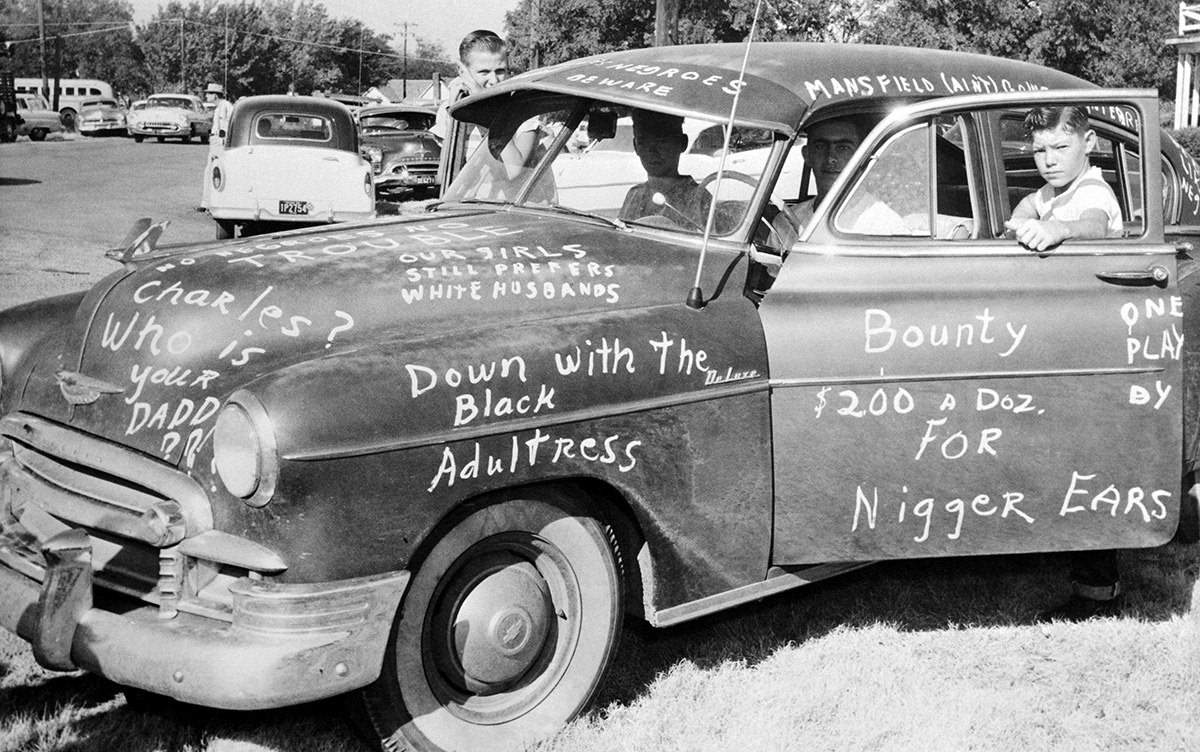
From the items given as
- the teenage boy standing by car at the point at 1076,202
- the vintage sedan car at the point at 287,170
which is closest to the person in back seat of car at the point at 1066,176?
the teenage boy standing by car at the point at 1076,202

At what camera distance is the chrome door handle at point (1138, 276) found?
12.7 feet

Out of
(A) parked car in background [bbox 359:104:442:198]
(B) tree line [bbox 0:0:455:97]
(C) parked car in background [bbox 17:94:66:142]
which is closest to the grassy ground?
(A) parked car in background [bbox 359:104:442:198]

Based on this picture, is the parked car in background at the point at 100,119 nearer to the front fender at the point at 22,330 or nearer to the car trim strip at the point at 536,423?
the front fender at the point at 22,330

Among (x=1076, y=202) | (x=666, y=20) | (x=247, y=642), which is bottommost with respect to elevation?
(x=247, y=642)

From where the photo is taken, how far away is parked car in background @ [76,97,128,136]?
43219 mm

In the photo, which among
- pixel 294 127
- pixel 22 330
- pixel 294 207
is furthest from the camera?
pixel 294 127

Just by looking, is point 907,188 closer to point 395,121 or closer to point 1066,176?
point 1066,176

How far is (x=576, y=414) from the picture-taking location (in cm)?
330

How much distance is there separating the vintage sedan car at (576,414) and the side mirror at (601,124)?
0.01 metres

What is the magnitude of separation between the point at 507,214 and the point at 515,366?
4.24 feet

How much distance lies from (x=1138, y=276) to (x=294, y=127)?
1358 cm

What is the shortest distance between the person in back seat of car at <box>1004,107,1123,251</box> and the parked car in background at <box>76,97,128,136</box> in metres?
43.6

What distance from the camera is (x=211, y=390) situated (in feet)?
10.7

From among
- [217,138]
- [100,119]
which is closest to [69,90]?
[100,119]
